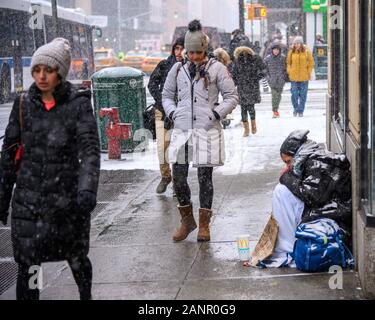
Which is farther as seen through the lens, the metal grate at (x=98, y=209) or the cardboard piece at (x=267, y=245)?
the metal grate at (x=98, y=209)

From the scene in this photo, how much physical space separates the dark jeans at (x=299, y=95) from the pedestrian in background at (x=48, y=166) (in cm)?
1347

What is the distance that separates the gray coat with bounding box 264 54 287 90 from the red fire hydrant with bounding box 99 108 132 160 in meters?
6.25

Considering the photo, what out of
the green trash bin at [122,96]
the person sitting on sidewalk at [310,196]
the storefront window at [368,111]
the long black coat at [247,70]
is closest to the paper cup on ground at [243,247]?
the person sitting on sidewalk at [310,196]

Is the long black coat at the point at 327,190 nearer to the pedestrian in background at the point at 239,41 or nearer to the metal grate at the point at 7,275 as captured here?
the metal grate at the point at 7,275

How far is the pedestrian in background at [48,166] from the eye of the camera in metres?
5.01

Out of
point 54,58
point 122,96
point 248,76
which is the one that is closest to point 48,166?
point 54,58

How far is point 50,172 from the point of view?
500cm

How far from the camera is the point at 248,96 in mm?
15391

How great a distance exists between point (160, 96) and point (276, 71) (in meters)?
9.71

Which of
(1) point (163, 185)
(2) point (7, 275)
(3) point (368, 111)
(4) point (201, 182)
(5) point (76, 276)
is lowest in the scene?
(2) point (7, 275)

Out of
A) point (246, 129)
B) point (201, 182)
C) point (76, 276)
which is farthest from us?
point (246, 129)

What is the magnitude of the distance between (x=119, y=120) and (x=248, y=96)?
3.04 metres

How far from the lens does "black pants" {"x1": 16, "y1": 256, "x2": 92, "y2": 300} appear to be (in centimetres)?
509

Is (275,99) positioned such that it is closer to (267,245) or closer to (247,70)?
(247,70)
